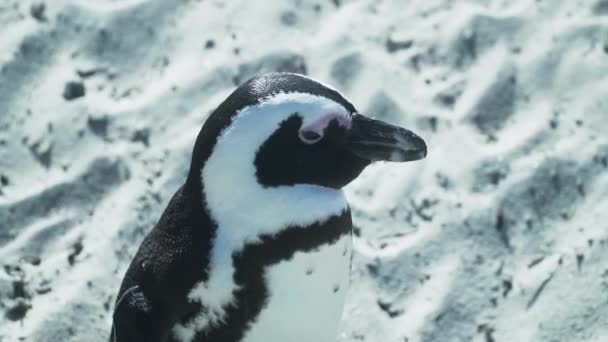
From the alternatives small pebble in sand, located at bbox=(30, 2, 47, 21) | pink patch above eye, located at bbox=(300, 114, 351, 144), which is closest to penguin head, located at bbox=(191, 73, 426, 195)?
pink patch above eye, located at bbox=(300, 114, 351, 144)

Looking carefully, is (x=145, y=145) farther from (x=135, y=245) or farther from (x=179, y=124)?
(x=135, y=245)

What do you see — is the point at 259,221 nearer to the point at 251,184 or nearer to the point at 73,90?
the point at 251,184

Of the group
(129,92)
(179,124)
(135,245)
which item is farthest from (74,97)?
(135,245)

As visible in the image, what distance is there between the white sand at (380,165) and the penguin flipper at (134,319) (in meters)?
0.50

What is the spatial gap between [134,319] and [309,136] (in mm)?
351

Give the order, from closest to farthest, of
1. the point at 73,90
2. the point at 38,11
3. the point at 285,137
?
the point at 285,137 < the point at 73,90 < the point at 38,11

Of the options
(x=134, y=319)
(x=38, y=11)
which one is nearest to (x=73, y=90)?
(x=38, y=11)

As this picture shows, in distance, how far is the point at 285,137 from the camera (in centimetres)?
104

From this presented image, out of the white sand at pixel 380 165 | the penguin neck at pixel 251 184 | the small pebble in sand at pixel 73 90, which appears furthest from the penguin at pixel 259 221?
the small pebble in sand at pixel 73 90

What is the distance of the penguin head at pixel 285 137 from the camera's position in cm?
A: 103

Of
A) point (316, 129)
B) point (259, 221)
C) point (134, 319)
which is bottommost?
point (134, 319)

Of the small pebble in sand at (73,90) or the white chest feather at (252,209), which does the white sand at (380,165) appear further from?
the white chest feather at (252,209)

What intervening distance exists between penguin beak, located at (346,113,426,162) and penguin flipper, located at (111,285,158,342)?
364 mm

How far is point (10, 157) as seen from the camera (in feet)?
6.10
